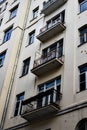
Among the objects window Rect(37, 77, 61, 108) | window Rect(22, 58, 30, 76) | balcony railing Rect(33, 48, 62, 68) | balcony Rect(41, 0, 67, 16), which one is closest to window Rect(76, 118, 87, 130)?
window Rect(37, 77, 61, 108)

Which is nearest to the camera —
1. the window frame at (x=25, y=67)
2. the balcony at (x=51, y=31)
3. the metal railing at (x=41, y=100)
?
the metal railing at (x=41, y=100)

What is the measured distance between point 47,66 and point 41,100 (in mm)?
2503

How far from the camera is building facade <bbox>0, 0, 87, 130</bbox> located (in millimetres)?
14352

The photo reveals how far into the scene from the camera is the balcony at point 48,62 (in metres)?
16.5

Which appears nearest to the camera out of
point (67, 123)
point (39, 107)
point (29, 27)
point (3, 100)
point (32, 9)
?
point (67, 123)

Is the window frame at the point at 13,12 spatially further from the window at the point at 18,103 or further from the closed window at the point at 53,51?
the window at the point at 18,103

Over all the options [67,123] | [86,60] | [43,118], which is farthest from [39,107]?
[86,60]

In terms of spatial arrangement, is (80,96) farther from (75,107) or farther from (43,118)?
(43,118)

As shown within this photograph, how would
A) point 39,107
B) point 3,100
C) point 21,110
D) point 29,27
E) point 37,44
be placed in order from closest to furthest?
point 39,107, point 21,110, point 3,100, point 37,44, point 29,27

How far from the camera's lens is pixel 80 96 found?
13.8 meters

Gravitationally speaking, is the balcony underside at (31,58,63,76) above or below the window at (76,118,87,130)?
above

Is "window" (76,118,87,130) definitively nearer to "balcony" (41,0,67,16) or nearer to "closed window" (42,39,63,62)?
"closed window" (42,39,63,62)

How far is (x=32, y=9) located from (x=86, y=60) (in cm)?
1152

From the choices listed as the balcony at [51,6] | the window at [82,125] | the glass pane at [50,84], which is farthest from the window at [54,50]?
the window at [82,125]
